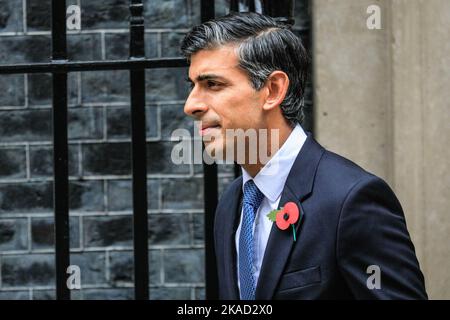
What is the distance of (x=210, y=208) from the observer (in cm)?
353

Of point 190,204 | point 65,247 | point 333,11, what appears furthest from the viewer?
point 190,204

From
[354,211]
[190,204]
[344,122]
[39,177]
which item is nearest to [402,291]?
[354,211]

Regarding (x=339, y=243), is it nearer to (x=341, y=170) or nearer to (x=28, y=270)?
(x=341, y=170)

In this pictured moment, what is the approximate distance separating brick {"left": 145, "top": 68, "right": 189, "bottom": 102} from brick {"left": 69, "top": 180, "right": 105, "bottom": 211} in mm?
481

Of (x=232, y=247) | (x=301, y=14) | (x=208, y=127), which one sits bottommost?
(x=232, y=247)

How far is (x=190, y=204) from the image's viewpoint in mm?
4688

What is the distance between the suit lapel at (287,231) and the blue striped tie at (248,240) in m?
0.06

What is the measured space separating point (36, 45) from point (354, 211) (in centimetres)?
255

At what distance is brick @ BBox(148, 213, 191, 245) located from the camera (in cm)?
467

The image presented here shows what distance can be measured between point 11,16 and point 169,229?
4.10ft

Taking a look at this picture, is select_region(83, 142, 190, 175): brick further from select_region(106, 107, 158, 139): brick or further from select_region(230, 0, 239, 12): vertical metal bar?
select_region(230, 0, 239, 12): vertical metal bar

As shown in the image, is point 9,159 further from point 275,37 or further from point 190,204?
point 275,37

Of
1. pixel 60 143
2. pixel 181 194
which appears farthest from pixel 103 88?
pixel 60 143

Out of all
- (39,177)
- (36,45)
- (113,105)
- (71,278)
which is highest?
(36,45)
